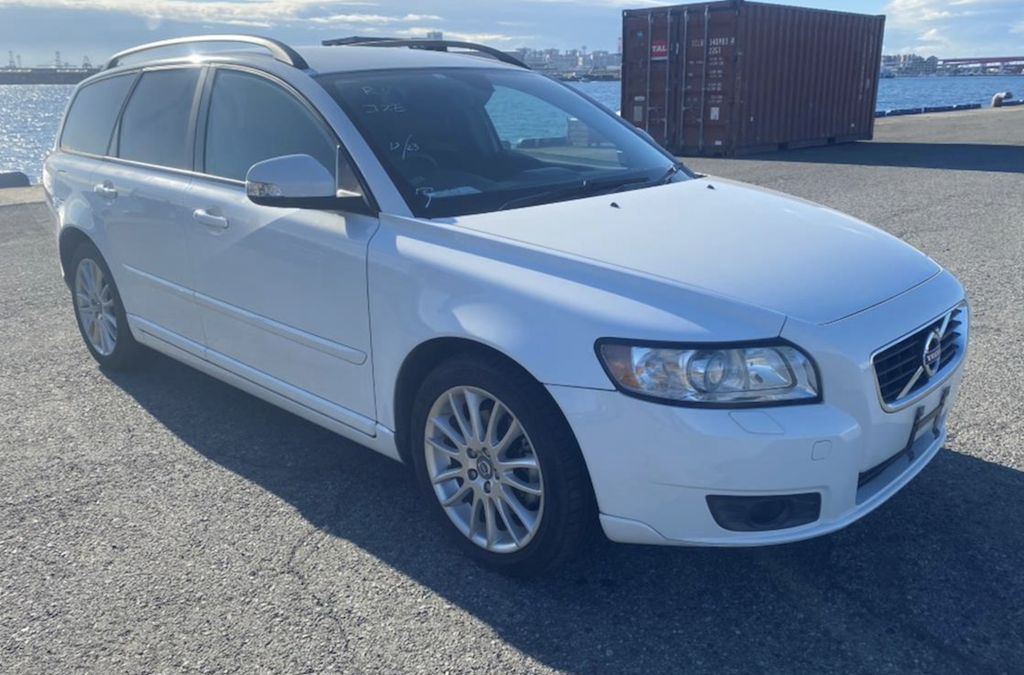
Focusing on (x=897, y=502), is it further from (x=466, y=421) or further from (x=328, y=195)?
(x=328, y=195)

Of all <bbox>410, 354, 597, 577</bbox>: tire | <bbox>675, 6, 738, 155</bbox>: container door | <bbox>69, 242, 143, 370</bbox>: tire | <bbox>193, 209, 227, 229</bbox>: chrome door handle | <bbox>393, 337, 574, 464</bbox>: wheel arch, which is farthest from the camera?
<bbox>675, 6, 738, 155</bbox>: container door

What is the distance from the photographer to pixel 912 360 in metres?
2.86

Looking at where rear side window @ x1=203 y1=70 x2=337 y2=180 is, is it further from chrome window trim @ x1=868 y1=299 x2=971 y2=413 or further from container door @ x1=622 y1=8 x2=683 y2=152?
container door @ x1=622 y1=8 x2=683 y2=152

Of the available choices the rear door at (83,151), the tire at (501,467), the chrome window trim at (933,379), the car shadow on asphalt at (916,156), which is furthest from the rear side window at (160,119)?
the car shadow on asphalt at (916,156)

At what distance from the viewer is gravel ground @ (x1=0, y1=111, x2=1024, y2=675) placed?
8.77ft

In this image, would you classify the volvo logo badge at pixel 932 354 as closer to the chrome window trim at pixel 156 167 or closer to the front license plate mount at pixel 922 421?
the front license plate mount at pixel 922 421

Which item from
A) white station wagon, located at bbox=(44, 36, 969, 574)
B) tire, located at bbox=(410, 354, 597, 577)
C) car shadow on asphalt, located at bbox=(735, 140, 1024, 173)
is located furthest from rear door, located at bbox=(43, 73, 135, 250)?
car shadow on asphalt, located at bbox=(735, 140, 1024, 173)

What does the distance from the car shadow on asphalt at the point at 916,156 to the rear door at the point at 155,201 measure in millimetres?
13158

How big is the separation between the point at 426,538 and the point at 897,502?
184 centimetres

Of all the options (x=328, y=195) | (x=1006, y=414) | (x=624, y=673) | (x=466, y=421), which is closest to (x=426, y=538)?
(x=466, y=421)

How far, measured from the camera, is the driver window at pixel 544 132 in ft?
13.0

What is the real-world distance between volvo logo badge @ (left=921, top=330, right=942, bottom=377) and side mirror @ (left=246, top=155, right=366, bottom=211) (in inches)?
79.5

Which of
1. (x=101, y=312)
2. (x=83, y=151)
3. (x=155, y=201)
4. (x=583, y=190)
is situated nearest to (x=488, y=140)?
(x=583, y=190)

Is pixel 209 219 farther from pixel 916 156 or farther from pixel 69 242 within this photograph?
pixel 916 156
